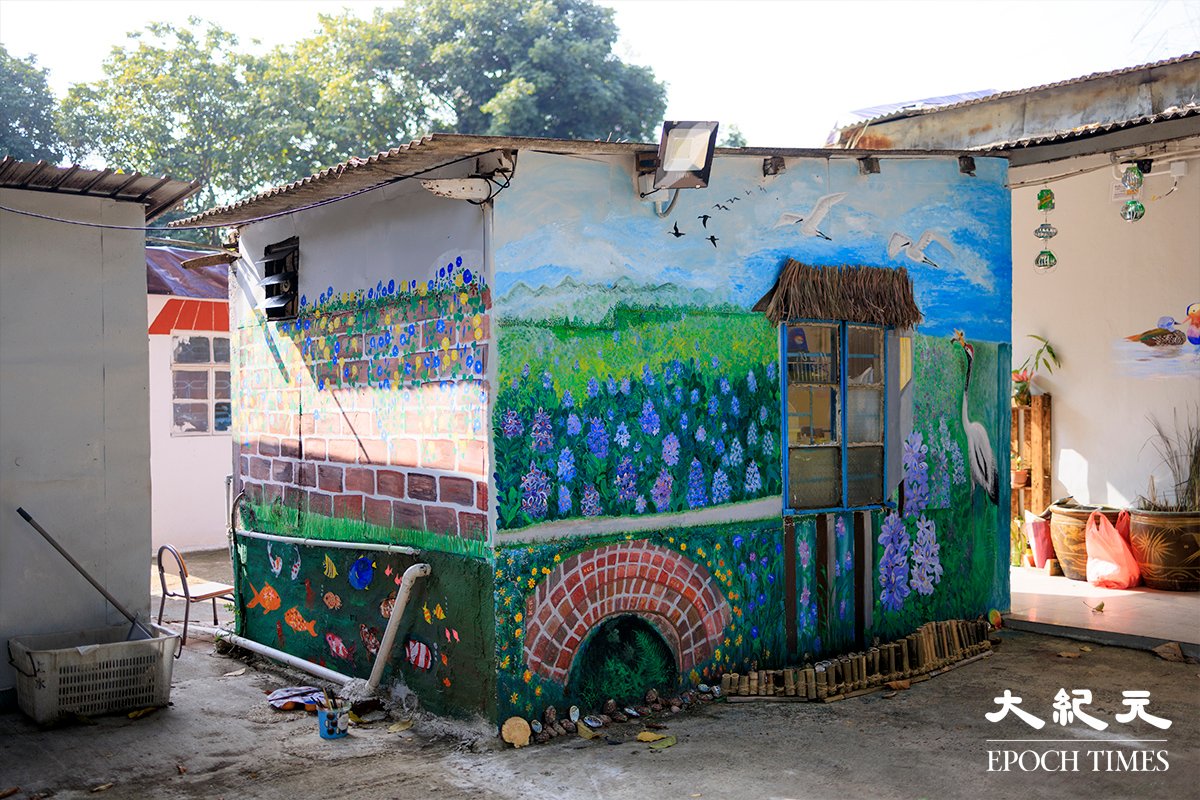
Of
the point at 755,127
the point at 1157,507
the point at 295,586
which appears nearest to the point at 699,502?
the point at 295,586

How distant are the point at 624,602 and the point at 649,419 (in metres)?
1.03

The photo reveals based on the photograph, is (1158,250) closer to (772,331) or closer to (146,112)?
(772,331)

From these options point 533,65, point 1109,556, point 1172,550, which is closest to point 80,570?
point 1109,556

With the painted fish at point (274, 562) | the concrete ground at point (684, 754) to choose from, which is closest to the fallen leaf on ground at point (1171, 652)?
→ the concrete ground at point (684, 754)

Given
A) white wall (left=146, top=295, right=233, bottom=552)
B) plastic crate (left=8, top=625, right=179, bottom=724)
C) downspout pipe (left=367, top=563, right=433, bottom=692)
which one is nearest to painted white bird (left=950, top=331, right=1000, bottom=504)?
downspout pipe (left=367, top=563, right=433, bottom=692)

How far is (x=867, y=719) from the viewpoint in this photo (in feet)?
19.5

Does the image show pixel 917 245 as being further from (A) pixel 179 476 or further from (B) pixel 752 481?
(A) pixel 179 476

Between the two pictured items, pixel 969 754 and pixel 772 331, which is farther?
pixel 772 331

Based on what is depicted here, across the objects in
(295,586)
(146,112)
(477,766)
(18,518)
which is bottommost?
Result: (477,766)

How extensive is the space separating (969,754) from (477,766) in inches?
95.0

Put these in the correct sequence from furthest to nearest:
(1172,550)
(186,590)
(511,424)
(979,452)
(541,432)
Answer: (1172,550), (979,452), (186,590), (541,432), (511,424)

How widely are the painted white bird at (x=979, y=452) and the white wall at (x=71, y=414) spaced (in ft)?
18.2

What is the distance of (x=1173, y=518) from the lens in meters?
8.97

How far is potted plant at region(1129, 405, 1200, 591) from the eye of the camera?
894 cm
